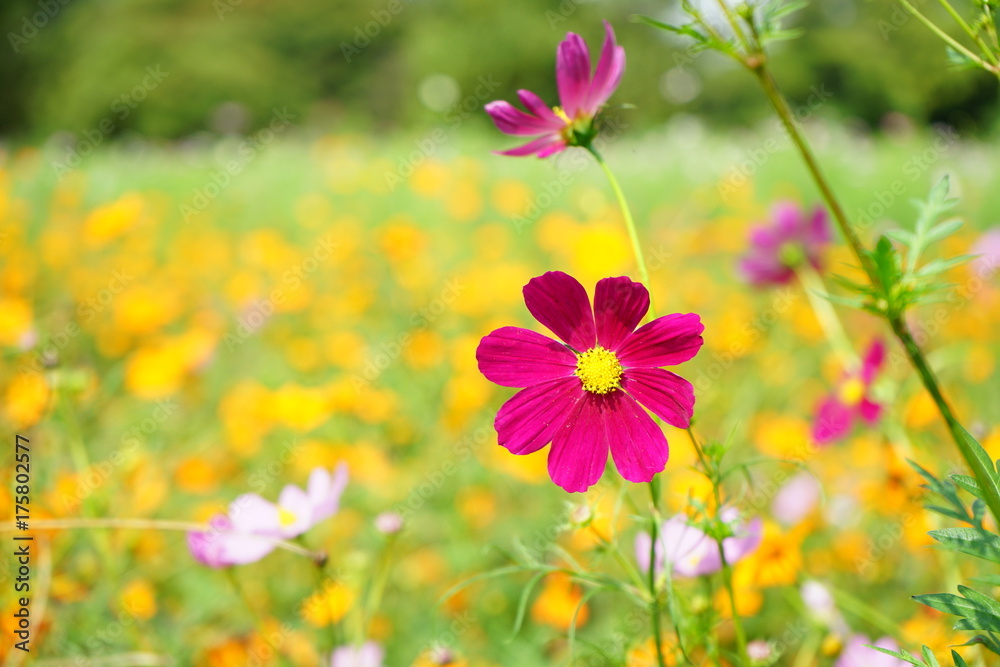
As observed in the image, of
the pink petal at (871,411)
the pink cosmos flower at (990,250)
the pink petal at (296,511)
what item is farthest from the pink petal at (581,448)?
the pink cosmos flower at (990,250)

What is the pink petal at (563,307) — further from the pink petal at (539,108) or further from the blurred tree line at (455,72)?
the blurred tree line at (455,72)

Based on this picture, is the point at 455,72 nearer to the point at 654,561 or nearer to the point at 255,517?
the point at 255,517

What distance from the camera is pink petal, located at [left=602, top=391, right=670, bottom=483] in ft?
1.35

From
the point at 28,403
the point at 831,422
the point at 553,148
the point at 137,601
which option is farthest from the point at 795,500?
the point at 28,403

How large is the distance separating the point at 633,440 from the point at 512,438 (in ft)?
0.25

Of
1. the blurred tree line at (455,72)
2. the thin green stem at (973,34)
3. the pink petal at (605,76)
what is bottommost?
the blurred tree line at (455,72)

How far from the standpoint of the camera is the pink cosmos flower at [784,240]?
1.05 metres

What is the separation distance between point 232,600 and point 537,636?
0.45m

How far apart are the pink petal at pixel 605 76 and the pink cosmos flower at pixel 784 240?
2.17 feet

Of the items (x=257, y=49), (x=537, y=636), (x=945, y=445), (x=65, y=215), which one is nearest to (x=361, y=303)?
(x=537, y=636)

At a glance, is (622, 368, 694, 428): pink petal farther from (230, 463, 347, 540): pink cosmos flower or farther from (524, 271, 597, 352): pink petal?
(230, 463, 347, 540): pink cosmos flower

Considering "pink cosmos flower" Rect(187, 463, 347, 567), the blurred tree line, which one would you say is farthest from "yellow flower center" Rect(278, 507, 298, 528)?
the blurred tree line

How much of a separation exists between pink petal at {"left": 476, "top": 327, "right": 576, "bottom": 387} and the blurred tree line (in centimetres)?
839

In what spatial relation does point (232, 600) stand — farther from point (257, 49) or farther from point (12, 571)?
point (257, 49)
